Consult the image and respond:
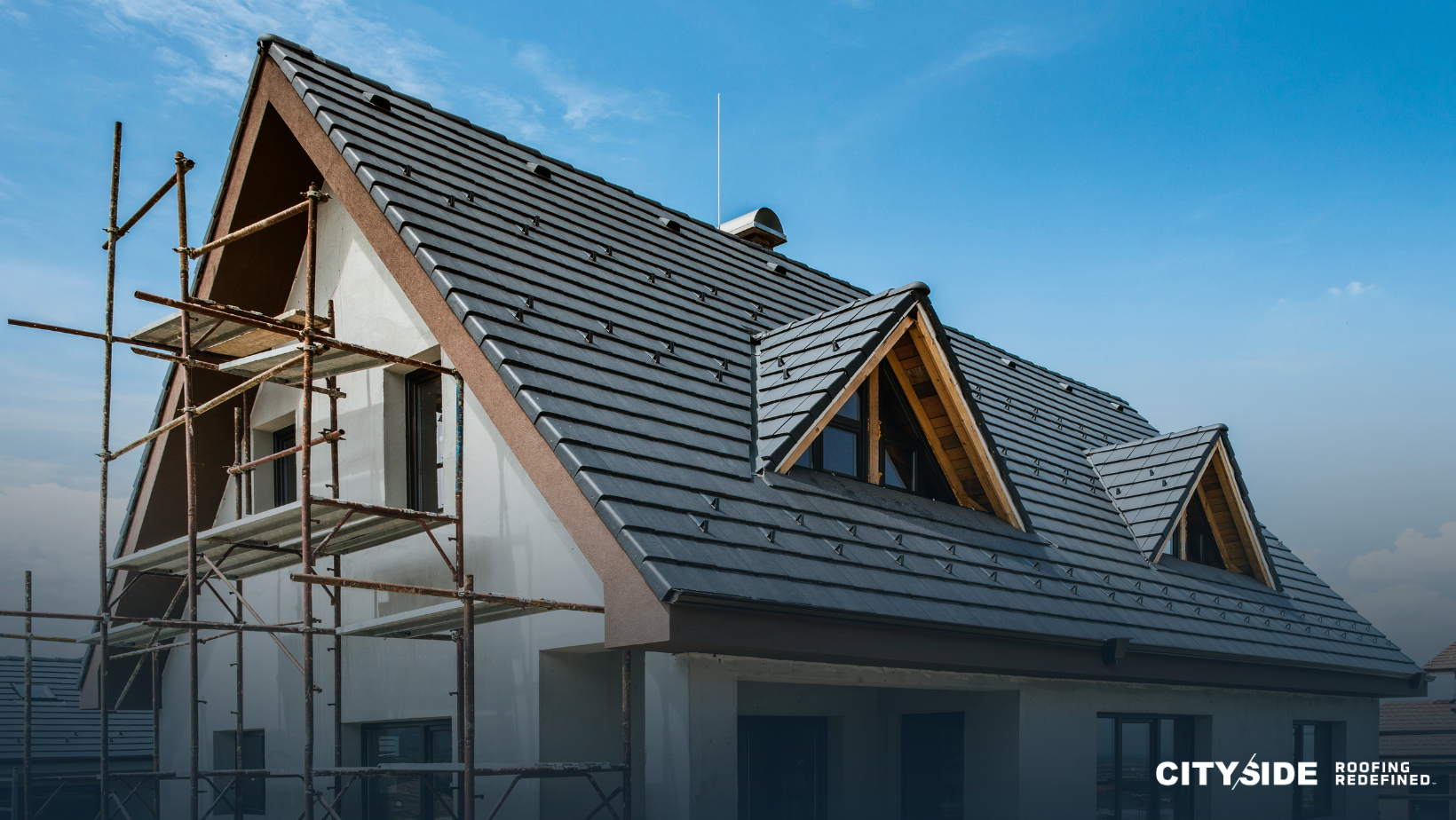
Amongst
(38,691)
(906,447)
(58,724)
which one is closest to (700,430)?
(906,447)

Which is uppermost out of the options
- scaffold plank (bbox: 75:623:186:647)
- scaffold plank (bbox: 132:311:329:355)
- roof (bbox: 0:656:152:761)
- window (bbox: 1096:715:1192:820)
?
scaffold plank (bbox: 132:311:329:355)

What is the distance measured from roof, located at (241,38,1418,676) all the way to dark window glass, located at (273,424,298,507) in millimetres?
3178

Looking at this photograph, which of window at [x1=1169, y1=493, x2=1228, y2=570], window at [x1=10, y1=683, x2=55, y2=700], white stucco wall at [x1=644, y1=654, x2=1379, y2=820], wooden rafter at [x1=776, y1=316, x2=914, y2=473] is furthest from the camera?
window at [x1=10, y1=683, x2=55, y2=700]

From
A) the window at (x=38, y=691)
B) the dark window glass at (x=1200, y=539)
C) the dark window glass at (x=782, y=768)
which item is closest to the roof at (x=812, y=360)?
the dark window glass at (x=782, y=768)

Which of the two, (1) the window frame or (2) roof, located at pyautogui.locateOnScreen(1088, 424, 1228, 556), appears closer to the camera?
(1) the window frame

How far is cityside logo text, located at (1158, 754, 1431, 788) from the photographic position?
11281 mm

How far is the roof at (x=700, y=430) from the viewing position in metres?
6.89

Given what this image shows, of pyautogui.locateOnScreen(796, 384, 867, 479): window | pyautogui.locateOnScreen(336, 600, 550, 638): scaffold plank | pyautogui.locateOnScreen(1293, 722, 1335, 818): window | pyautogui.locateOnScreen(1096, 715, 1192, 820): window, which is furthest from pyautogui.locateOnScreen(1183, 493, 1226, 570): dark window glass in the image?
pyautogui.locateOnScreen(336, 600, 550, 638): scaffold plank

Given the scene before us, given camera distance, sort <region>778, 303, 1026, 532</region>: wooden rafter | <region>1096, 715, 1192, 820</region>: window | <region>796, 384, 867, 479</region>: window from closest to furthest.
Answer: <region>796, 384, 867, 479</region>: window
<region>778, 303, 1026, 532</region>: wooden rafter
<region>1096, 715, 1192, 820</region>: window

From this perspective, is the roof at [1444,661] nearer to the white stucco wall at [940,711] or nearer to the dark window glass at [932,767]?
the white stucco wall at [940,711]

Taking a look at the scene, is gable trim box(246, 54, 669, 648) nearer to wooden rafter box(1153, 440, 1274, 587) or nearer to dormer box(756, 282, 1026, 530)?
dormer box(756, 282, 1026, 530)

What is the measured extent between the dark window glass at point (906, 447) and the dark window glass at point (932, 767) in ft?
6.13

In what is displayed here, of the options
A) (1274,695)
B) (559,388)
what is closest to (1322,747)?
(1274,695)

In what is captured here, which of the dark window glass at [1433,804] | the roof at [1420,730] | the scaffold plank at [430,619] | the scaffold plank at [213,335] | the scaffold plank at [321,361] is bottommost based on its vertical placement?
the dark window glass at [1433,804]
